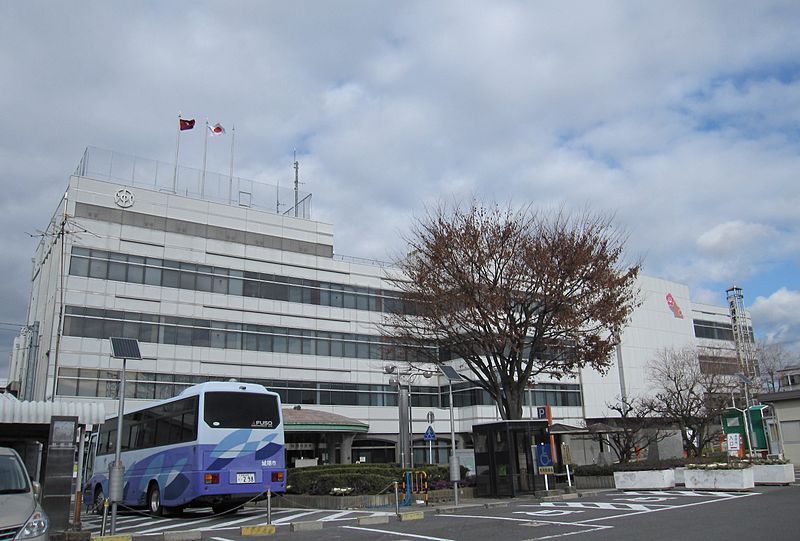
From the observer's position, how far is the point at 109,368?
40062 millimetres

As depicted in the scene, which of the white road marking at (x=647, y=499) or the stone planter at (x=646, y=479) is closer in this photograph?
the white road marking at (x=647, y=499)

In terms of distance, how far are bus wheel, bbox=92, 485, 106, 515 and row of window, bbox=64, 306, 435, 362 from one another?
53.2 feet

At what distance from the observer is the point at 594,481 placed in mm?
26234

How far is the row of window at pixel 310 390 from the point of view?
39406 mm

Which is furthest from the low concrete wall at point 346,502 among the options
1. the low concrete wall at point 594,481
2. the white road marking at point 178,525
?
the low concrete wall at point 594,481

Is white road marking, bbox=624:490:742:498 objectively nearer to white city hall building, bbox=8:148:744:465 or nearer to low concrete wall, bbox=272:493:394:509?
low concrete wall, bbox=272:493:394:509

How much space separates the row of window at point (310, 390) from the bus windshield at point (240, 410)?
62.0 feet

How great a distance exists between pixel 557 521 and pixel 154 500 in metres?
11.5

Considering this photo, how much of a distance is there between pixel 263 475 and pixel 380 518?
3.92 m

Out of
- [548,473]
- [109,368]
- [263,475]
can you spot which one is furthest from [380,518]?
[109,368]

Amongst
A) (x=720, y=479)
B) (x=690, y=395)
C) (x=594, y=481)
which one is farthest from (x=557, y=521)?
(x=690, y=395)

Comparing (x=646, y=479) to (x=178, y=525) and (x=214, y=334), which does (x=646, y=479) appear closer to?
(x=178, y=525)

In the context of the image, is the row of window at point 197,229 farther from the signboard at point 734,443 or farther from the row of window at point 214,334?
the signboard at point 734,443

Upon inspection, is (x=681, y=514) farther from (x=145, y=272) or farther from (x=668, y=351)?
(x=668, y=351)
